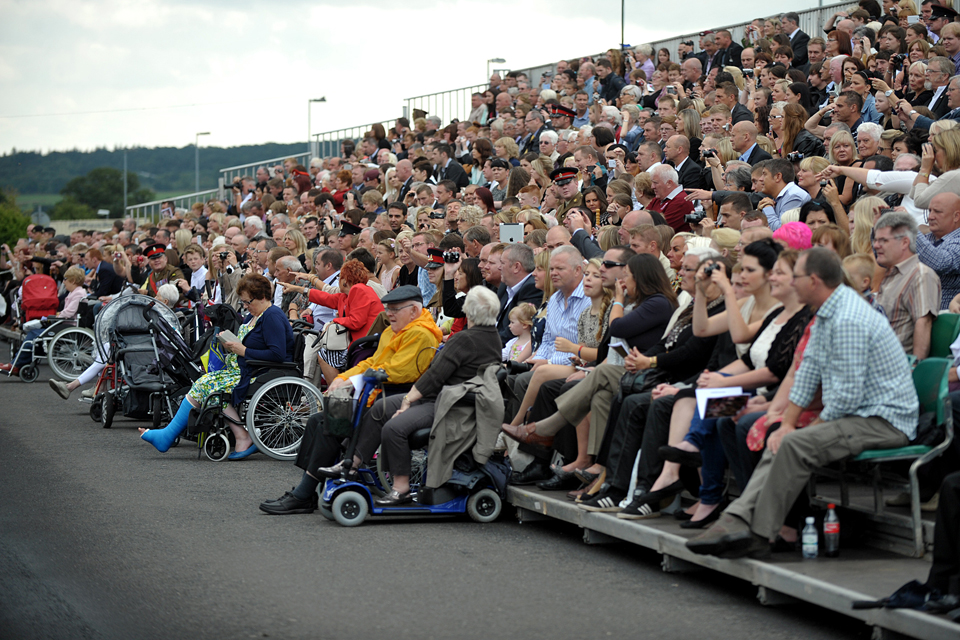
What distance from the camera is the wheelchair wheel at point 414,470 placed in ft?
26.3

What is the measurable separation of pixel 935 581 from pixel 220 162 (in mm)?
169327

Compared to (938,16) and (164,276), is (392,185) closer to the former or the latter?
(164,276)

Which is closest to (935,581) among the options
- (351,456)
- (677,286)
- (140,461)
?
(677,286)

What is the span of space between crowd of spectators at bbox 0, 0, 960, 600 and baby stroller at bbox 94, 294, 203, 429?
1.56 metres

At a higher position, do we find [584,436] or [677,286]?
[677,286]

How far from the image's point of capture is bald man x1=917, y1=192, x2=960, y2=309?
7.28m

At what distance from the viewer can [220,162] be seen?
167000 mm

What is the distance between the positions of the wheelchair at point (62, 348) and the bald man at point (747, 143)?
10.2m

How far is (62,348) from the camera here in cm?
1700

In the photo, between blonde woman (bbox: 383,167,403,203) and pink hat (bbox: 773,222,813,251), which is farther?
blonde woman (bbox: 383,167,403,203)

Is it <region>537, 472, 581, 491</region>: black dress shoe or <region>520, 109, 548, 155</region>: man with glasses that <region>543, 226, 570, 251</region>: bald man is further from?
<region>520, 109, 548, 155</region>: man with glasses

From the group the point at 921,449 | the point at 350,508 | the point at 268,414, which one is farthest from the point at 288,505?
the point at 921,449

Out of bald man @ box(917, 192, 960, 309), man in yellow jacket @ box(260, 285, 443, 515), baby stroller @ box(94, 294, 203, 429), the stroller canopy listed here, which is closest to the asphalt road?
man in yellow jacket @ box(260, 285, 443, 515)

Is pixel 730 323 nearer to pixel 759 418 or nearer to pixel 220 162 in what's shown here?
pixel 759 418
